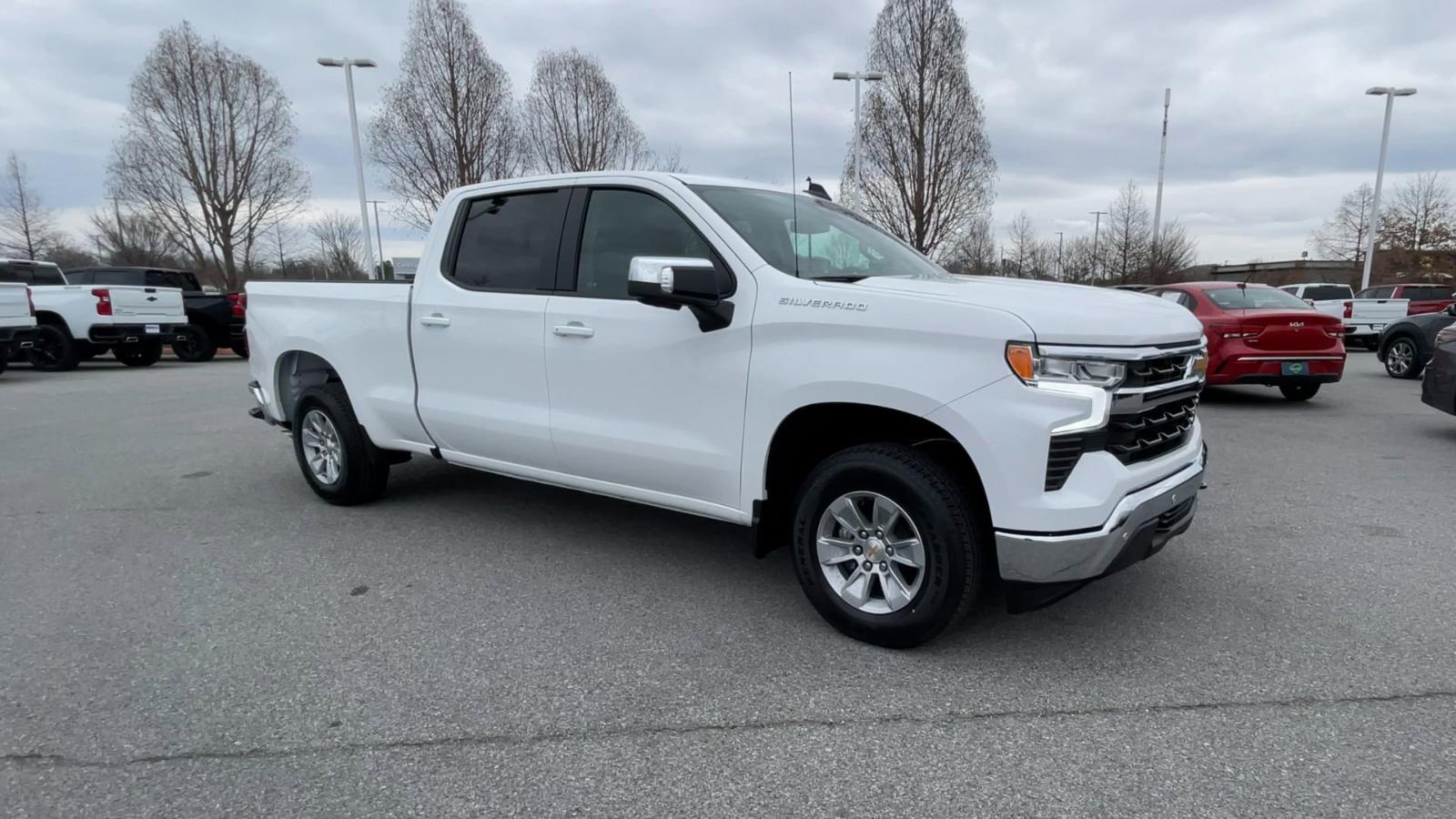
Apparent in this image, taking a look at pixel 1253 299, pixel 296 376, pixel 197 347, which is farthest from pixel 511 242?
pixel 197 347

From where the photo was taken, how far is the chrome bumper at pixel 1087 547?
2.92 metres

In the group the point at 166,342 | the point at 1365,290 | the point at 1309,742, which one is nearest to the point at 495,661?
the point at 1309,742

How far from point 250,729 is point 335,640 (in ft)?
2.24

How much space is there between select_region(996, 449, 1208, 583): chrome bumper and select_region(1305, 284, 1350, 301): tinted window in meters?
23.6

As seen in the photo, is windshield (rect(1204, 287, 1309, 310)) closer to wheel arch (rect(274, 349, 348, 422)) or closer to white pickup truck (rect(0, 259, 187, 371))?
wheel arch (rect(274, 349, 348, 422))

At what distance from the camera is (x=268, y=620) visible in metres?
3.71

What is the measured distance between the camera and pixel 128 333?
15516 millimetres

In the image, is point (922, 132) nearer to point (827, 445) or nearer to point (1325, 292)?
point (1325, 292)

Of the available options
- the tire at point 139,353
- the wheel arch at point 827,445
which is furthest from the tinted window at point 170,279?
the wheel arch at point 827,445

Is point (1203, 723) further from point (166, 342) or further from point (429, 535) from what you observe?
point (166, 342)

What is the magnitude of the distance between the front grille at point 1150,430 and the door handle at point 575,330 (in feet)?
7.50

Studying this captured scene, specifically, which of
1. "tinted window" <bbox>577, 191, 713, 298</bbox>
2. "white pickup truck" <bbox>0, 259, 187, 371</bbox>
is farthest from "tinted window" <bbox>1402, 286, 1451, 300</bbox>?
"white pickup truck" <bbox>0, 259, 187, 371</bbox>

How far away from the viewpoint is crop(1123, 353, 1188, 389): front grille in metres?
3.02

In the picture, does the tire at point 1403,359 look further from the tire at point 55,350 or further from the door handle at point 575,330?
the tire at point 55,350
